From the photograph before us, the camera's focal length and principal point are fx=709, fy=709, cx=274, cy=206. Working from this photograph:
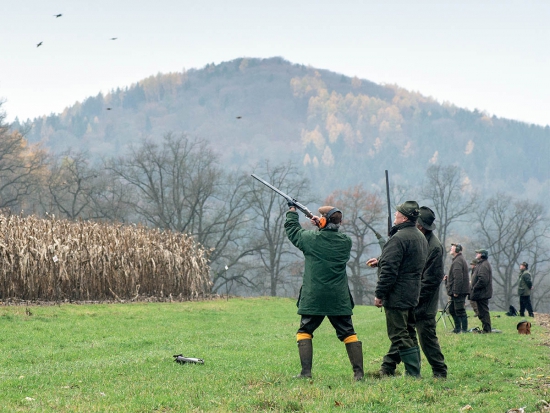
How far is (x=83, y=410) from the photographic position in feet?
22.4

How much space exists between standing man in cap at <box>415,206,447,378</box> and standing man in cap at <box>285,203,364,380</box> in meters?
0.93

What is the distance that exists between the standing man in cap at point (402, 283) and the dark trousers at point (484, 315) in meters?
8.85

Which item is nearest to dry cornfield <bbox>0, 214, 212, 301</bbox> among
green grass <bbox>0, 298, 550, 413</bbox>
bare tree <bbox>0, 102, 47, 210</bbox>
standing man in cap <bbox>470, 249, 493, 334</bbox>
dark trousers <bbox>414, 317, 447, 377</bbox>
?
green grass <bbox>0, 298, 550, 413</bbox>

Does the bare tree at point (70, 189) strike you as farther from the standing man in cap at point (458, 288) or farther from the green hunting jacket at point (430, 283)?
the green hunting jacket at point (430, 283)

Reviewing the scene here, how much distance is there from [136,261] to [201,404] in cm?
2204

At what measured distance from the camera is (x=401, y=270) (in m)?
9.42

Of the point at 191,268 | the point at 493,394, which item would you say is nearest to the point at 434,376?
the point at 493,394

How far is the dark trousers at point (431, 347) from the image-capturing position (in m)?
9.48

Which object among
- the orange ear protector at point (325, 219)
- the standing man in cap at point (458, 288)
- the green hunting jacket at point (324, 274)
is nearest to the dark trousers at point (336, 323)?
the green hunting jacket at point (324, 274)

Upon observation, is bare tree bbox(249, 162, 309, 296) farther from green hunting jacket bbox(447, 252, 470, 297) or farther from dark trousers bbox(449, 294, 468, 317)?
dark trousers bbox(449, 294, 468, 317)

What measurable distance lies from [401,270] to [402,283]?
0.17 m

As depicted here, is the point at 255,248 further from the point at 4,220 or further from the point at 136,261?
the point at 4,220

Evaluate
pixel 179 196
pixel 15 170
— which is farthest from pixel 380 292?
pixel 179 196

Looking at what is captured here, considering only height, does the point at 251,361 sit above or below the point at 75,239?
below
